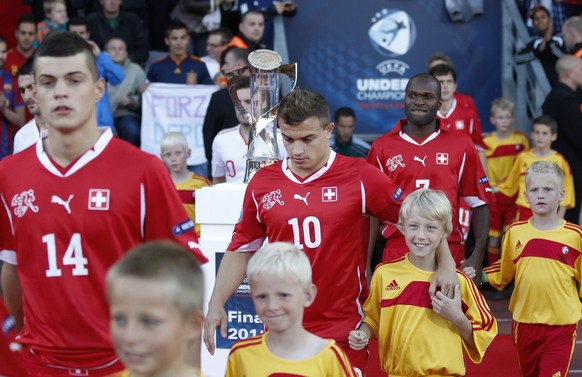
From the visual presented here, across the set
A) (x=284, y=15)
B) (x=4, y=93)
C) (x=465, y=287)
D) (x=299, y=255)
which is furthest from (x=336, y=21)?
(x=299, y=255)

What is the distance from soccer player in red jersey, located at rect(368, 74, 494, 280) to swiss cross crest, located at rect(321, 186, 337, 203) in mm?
1754

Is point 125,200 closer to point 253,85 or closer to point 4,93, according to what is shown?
point 253,85

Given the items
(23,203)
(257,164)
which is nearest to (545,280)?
(257,164)

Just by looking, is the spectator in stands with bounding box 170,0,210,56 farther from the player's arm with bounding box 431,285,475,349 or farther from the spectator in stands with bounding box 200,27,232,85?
the player's arm with bounding box 431,285,475,349

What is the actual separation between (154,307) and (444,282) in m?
2.62

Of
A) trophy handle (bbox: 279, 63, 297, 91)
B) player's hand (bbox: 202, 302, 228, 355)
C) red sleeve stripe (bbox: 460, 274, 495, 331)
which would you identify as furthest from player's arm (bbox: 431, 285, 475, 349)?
trophy handle (bbox: 279, 63, 297, 91)

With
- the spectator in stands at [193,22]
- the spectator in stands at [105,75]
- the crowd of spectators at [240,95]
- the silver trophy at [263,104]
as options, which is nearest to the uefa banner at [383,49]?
the crowd of spectators at [240,95]

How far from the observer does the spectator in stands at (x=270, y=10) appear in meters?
12.8

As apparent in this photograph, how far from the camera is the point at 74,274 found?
4078mm

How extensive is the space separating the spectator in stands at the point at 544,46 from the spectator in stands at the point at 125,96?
464 cm

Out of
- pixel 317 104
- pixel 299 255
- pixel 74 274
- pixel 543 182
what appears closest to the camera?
Result: pixel 74 274

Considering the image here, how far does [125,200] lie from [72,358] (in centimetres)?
64

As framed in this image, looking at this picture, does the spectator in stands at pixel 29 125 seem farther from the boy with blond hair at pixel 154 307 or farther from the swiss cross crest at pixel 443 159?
the boy with blond hair at pixel 154 307

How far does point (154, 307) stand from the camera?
3.28 metres
